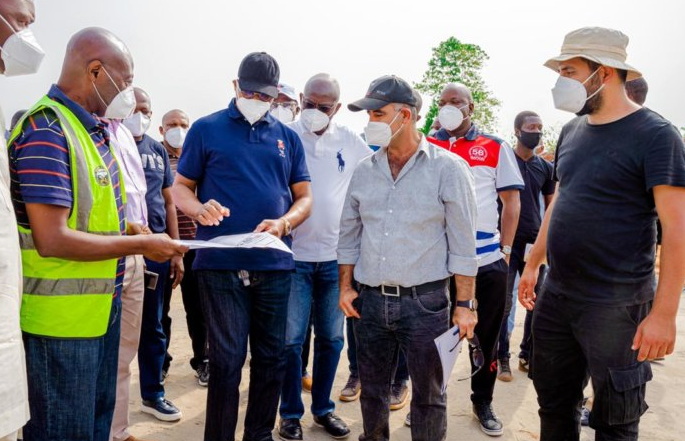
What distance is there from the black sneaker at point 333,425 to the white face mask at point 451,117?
7.87 ft

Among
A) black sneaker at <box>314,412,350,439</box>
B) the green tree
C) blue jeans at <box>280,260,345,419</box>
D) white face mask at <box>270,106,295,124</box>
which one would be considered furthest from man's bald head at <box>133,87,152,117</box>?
the green tree

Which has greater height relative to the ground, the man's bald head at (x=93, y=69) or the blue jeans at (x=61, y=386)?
the man's bald head at (x=93, y=69)

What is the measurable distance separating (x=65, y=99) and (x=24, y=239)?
2.04ft

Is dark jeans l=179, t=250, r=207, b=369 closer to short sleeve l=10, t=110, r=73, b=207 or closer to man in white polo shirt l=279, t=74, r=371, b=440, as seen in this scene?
man in white polo shirt l=279, t=74, r=371, b=440

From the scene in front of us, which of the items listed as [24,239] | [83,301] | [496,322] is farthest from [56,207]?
[496,322]

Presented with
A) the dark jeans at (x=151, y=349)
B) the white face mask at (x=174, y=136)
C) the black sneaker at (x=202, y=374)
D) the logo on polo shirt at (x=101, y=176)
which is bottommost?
the black sneaker at (x=202, y=374)

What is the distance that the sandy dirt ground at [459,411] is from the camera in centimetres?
381

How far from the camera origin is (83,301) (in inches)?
83.9

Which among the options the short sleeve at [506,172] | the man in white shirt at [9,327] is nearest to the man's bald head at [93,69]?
the man in white shirt at [9,327]

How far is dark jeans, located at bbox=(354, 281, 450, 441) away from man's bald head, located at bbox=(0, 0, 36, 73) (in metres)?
2.02

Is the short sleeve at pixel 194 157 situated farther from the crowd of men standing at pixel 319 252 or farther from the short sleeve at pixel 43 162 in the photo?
the short sleeve at pixel 43 162

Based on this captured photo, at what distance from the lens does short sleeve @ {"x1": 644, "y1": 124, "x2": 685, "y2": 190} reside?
2285 millimetres

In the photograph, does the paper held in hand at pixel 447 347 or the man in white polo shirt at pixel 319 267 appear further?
the man in white polo shirt at pixel 319 267

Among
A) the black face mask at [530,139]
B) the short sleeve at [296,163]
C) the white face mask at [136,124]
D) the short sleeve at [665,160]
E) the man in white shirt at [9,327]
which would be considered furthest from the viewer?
the black face mask at [530,139]
